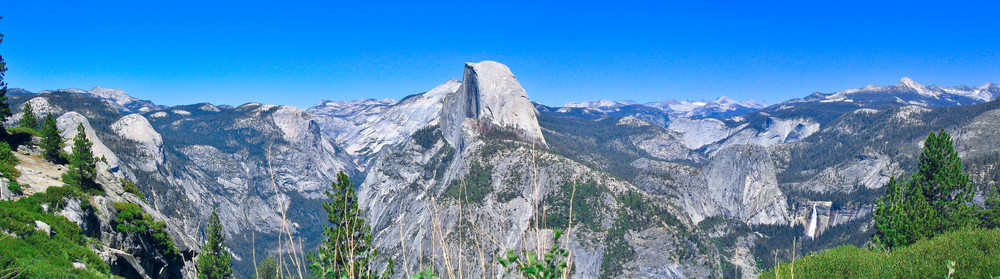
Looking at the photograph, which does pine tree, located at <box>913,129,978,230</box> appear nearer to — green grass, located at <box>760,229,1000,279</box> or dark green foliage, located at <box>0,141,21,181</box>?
green grass, located at <box>760,229,1000,279</box>

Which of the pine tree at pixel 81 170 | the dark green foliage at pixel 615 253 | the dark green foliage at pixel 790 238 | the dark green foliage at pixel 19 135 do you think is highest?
the dark green foliage at pixel 19 135

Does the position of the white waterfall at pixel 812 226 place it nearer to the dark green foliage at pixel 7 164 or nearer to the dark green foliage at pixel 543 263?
the dark green foliage at pixel 543 263

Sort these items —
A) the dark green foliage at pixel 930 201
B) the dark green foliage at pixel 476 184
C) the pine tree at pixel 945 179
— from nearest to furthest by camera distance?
the dark green foliage at pixel 930 201, the pine tree at pixel 945 179, the dark green foliage at pixel 476 184

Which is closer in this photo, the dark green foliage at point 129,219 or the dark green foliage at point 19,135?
the dark green foliage at point 129,219

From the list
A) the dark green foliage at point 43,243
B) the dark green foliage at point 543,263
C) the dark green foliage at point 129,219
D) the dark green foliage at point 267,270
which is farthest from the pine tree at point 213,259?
the dark green foliage at point 543,263

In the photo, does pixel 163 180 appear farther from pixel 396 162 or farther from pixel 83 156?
pixel 83 156

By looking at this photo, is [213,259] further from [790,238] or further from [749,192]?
[749,192]

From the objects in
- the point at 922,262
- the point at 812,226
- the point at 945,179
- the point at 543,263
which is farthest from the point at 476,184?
the point at 812,226

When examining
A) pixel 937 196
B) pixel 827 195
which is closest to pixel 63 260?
pixel 937 196

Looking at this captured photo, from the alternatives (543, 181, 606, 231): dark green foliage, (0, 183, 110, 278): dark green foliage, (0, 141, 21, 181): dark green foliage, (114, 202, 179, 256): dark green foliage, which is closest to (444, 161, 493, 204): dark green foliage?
(543, 181, 606, 231): dark green foliage
